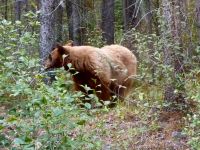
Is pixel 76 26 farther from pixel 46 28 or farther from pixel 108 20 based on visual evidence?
pixel 46 28

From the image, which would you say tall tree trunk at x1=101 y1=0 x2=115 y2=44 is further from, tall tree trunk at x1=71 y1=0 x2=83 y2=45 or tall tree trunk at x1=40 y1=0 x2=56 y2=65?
tall tree trunk at x1=40 y1=0 x2=56 y2=65

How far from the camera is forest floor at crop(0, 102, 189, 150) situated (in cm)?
643

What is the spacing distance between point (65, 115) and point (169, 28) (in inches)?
125

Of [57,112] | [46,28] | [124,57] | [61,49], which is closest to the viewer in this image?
[57,112]

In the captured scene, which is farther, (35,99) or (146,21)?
(146,21)

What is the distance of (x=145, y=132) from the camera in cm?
690

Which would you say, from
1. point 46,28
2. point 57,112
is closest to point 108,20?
point 46,28

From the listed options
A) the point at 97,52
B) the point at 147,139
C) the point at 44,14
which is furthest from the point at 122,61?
the point at 147,139

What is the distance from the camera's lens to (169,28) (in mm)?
7172

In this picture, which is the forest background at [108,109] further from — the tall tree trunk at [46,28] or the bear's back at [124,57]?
the tall tree trunk at [46,28]

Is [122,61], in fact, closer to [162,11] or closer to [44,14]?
[44,14]

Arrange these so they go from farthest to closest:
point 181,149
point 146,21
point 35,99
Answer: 1. point 146,21
2. point 181,149
3. point 35,99

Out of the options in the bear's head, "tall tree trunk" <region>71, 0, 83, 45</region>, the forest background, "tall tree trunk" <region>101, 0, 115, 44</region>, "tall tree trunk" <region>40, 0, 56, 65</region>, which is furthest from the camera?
"tall tree trunk" <region>101, 0, 115, 44</region>

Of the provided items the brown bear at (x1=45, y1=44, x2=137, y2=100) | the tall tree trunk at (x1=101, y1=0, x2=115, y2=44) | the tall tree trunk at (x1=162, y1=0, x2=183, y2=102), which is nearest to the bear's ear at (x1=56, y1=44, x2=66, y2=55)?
the brown bear at (x1=45, y1=44, x2=137, y2=100)
